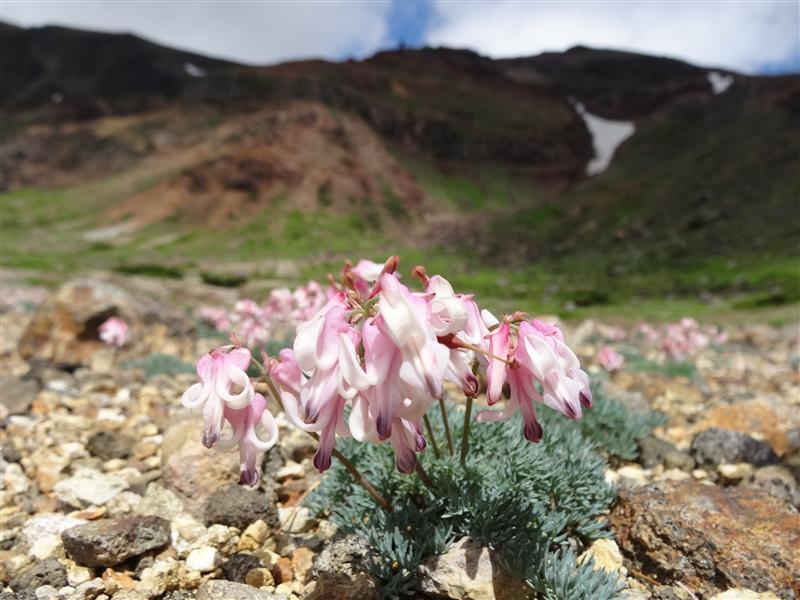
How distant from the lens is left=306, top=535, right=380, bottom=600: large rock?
259 centimetres

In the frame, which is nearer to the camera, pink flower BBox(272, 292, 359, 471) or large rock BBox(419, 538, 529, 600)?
pink flower BBox(272, 292, 359, 471)

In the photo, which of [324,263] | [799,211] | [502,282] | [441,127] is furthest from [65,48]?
[799,211]

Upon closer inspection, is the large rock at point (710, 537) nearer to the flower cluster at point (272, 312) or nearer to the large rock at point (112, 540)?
the large rock at point (112, 540)

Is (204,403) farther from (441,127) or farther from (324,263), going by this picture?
(441,127)

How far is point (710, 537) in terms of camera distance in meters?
2.91

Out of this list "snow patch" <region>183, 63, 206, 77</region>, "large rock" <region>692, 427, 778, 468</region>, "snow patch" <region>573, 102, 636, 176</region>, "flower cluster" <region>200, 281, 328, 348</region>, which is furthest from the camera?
"snow patch" <region>573, 102, 636, 176</region>

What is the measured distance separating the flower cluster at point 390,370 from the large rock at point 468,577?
953mm

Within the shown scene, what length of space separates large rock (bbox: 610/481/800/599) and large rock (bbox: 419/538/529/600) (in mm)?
888

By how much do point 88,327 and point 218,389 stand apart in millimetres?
8062

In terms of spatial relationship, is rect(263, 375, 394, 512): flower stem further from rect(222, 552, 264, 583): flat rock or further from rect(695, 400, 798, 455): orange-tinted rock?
rect(695, 400, 798, 455): orange-tinted rock

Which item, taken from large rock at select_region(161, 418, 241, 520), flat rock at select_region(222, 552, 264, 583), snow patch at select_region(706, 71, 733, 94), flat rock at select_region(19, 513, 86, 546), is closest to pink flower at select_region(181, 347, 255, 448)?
flat rock at select_region(222, 552, 264, 583)

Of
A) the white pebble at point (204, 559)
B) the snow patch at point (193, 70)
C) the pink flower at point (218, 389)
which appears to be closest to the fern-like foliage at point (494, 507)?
the white pebble at point (204, 559)

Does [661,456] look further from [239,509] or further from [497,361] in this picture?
[239,509]

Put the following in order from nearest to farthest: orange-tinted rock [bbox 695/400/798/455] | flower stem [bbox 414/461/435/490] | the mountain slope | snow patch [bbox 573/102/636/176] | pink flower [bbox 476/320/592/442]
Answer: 1. pink flower [bbox 476/320/592/442]
2. flower stem [bbox 414/461/435/490]
3. orange-tinted rock [bbox 695/400/798/455]
4. the mountain slope
5. snow patch [bbox 573/102/636/176]
